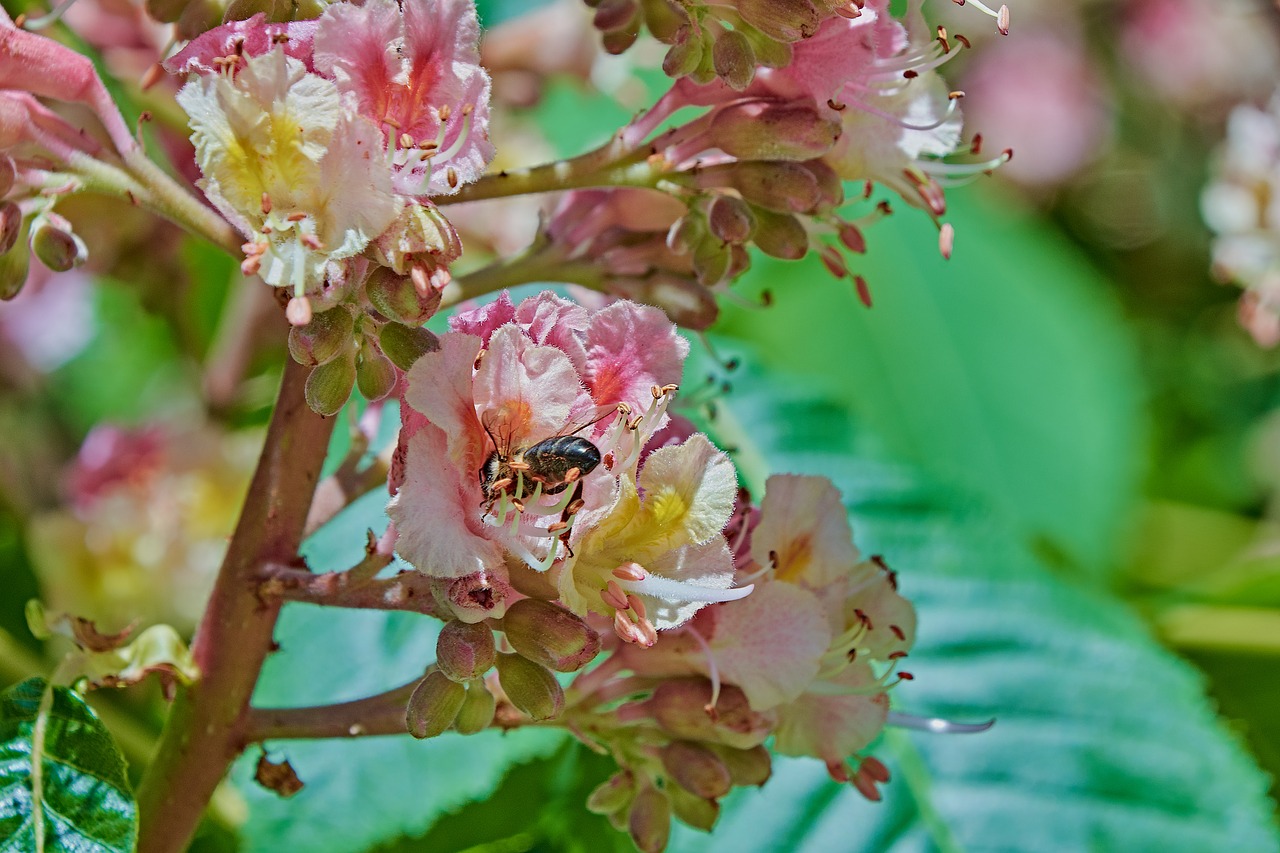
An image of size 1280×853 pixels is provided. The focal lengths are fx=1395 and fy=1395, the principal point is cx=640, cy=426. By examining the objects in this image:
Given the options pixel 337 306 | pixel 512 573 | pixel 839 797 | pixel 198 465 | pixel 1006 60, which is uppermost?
pixel 337 306

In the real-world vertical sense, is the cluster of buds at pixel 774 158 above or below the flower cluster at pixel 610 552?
above

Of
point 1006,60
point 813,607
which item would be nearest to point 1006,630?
point 813,607

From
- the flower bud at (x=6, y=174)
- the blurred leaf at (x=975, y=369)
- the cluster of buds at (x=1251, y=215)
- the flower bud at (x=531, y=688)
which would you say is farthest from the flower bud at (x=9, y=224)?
the cluster of buds at (x=1251, y=215)

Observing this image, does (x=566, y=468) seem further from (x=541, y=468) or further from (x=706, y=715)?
(x=706, y=715)

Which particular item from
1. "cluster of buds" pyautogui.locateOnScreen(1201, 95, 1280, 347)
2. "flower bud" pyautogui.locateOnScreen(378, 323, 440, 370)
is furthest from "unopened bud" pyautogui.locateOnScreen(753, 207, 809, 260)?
"cluster of buds" pyautogui.locateOnScreen(1201, 95, 1280, 347)

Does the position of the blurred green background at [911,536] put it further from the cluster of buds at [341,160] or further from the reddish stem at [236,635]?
the cluster of buds at [341,160]

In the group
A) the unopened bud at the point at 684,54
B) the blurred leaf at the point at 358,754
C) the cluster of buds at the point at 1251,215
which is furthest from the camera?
the cluster of buds at the point at 1251,215

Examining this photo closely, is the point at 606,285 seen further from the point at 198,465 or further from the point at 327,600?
the point at 198,465
